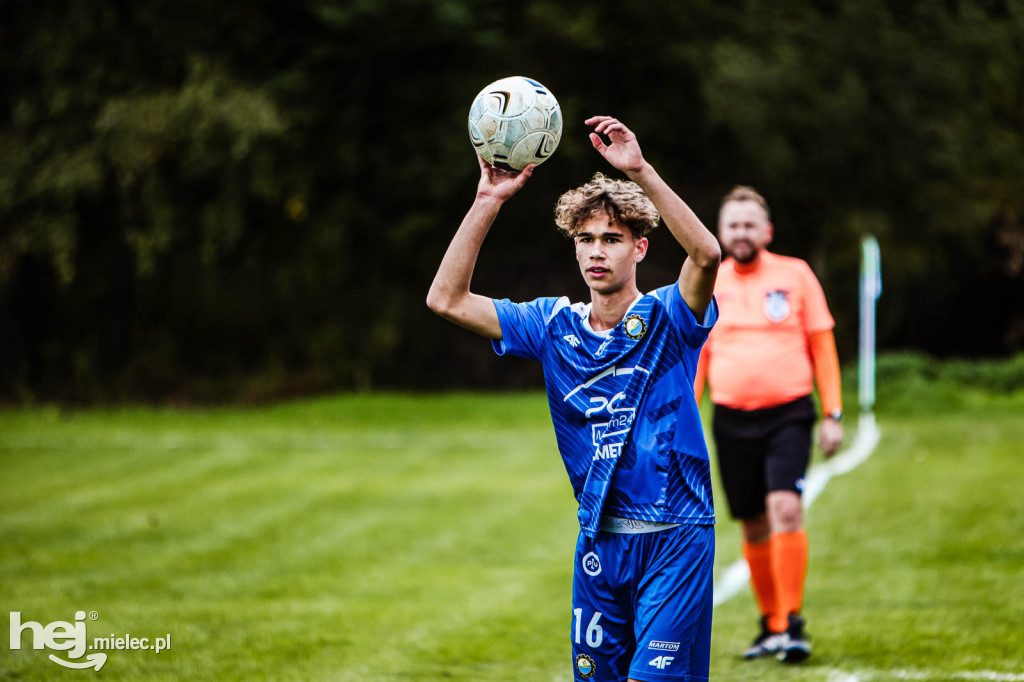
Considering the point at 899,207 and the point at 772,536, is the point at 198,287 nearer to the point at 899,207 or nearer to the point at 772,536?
the point at 899,207

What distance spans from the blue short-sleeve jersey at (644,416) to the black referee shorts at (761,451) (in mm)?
2494

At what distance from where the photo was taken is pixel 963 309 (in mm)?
19828

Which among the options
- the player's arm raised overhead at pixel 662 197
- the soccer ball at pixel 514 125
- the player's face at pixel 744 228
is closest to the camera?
the player's arm raised overhead at pixel 662 197

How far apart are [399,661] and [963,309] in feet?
53.3

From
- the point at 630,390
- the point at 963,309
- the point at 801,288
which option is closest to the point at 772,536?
the point at 801,288

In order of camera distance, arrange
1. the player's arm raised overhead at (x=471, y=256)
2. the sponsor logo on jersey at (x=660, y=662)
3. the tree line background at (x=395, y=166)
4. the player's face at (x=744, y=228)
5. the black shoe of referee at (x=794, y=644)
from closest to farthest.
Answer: the sponsor logo on jersey at (x=660, y=662) → the player's arm raised overhead at (x=471, y=256) → the black shoe of referee at (x=794, y=644) → the player's face at (x=744, y=228) → the tree line background at (x=395, y=166)

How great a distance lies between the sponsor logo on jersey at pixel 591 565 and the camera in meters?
3.81

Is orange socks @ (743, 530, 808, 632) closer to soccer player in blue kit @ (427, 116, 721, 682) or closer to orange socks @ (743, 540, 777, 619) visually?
orange socks @ (743, 540, 777, 619)

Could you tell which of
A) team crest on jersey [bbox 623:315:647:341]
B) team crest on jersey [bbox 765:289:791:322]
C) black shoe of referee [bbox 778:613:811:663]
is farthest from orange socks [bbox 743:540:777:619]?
team crest on jersey [bbox 623:315:647:341]

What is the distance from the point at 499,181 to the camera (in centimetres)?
386

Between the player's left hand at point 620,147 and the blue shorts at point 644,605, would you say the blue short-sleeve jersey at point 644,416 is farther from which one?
the player's left hand at point 620,147

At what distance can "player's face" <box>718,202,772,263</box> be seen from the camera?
248 inches

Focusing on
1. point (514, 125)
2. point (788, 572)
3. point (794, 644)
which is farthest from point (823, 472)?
point (514, 125)

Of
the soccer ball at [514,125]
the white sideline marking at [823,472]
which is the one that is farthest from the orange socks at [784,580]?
the soccer ball at [514,125]
